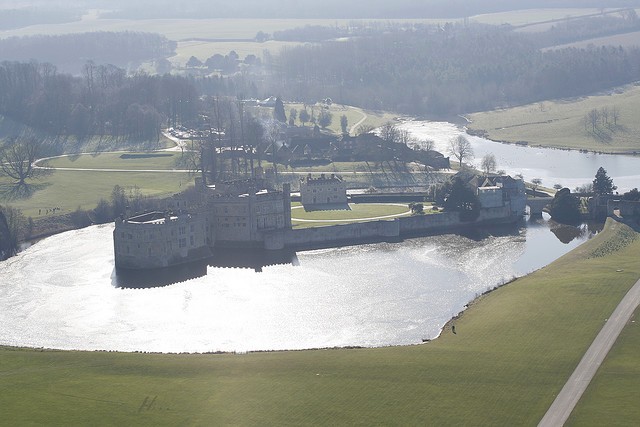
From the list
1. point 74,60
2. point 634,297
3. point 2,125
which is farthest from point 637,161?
point 74,60

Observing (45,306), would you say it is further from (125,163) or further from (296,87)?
(296,87)

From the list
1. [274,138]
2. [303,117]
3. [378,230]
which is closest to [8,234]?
[378,230]

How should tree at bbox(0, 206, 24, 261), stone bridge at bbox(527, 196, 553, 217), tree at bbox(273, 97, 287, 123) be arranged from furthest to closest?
tree at bbox(273, 97, 287, 123), stone bridge at bbox(527, 196, 553, 217), tree at bbox(0, 206, 24, 261)

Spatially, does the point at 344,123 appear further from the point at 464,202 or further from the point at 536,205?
the point at 464,202

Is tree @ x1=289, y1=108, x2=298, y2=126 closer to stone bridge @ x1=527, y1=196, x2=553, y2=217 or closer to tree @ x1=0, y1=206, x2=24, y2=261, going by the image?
stone bridge @ x1=527, y1=196, x2=553, y2=217

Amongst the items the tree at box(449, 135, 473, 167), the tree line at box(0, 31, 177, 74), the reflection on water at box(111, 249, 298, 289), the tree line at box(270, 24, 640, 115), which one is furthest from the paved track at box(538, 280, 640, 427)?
the tree line at box(0, 31, 177, 74)
